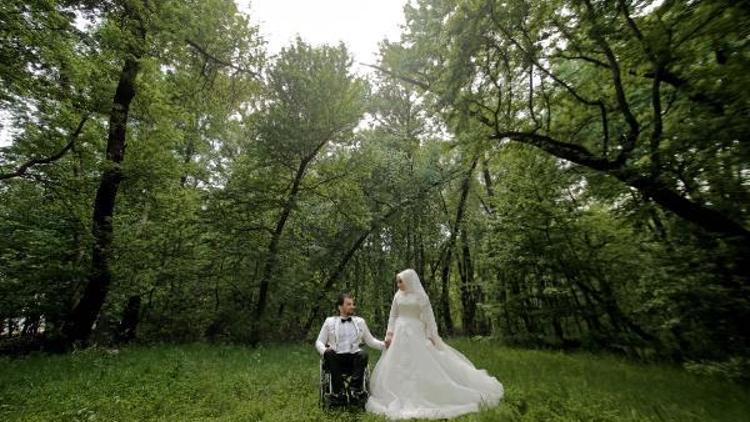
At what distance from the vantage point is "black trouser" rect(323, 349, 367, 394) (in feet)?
21.4

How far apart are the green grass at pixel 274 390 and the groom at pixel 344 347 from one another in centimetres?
59

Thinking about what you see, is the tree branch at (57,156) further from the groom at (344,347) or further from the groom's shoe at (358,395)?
the groom's shoe at (358,395)

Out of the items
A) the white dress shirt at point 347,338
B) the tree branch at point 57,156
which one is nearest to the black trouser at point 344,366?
the white dress shirt at point 347,338

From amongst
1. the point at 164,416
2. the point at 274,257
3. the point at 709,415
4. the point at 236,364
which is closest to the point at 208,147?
the point at 274,257

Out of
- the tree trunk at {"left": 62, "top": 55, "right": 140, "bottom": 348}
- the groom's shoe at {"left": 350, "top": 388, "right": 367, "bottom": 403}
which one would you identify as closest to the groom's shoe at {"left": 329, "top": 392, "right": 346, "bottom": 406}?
the groom's shoe at {"left": 350, "top": 388, "right": 367, "bottom": 403}

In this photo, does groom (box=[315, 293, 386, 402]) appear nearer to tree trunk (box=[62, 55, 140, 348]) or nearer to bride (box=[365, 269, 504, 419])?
bride (box=[365, 269, 504, 419])

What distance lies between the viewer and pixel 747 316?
6094 mm

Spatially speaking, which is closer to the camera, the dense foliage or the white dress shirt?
the dense foliage

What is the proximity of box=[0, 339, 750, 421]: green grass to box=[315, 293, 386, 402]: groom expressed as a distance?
593 millimetres

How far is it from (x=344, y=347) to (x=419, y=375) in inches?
56.9

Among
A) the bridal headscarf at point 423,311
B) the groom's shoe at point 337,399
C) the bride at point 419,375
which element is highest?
the bridal headscarf at point 423,311

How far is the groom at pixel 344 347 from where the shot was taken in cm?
653

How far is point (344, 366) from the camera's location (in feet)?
21.7

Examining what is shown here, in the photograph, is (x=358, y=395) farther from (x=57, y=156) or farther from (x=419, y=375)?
(x=57, y=156)
